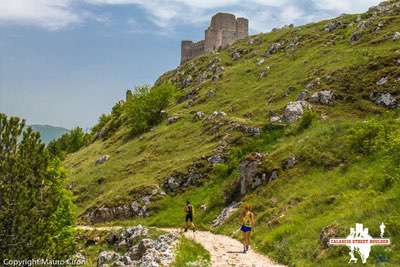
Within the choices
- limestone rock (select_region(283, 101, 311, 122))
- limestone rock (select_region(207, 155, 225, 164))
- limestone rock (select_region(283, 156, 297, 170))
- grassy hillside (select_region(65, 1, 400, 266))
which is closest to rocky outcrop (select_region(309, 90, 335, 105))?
grassy hillside (select_region(65, 1, 400, 266))

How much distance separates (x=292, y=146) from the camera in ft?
138

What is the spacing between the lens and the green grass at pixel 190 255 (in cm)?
1978

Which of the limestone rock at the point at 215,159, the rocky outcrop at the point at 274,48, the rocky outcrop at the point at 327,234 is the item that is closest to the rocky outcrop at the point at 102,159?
the limestone rock at the point at 215,159

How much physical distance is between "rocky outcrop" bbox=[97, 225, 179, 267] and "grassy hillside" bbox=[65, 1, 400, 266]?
5.81m

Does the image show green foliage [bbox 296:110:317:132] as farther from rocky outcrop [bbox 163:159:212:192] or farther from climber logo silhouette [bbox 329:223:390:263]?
climber logo silhouette [bbox 329:223:390:263]

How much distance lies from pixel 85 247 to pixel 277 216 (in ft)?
65.4

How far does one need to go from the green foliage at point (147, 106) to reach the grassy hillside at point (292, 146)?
8.84 ft

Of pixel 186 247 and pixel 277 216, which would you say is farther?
pixel 277 216

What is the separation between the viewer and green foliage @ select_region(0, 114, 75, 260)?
957 inches

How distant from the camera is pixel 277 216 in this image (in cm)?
3178

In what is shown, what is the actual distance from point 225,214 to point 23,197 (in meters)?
19.8

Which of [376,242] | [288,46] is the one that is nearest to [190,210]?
[376,242]

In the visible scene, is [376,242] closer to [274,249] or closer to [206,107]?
[274,249]

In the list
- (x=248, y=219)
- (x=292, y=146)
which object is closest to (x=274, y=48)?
(x=292, y=146)
